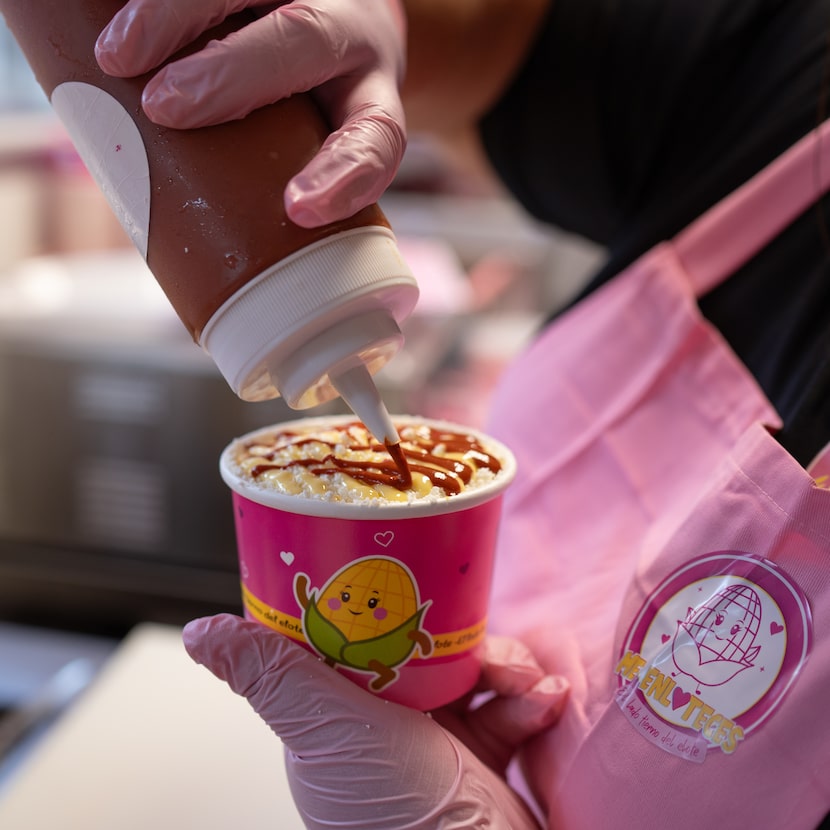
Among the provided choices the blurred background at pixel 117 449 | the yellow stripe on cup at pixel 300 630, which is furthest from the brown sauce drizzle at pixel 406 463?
the blurred background at pixel 117 449

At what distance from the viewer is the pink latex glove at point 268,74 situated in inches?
22.5

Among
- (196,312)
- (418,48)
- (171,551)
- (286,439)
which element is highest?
(418,48)

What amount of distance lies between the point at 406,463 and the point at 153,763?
54cm

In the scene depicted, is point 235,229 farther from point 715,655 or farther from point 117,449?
point 117,449

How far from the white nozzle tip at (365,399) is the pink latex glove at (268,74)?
123 millimetres

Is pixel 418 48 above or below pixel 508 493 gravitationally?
above

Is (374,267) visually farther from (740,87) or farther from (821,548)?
(740,87)

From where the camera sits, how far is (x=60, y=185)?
280 cm

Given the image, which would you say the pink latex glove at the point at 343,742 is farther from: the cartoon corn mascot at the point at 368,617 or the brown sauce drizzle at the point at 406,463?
the brown sauce drizzle at the point at 406,463

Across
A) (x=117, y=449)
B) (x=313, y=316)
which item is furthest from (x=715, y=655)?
(x=117, y=449)

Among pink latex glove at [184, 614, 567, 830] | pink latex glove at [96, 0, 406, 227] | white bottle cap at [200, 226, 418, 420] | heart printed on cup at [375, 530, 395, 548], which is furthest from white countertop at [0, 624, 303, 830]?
pink latex glove at [96, 0, 406, 227]

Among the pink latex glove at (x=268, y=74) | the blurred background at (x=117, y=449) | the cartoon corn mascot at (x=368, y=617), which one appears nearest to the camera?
the pink latex glove at (x=268, y=74)

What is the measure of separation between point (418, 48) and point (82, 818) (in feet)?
3.34

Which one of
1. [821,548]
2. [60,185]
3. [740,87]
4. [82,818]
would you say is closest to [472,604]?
[821,548]
